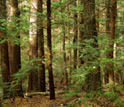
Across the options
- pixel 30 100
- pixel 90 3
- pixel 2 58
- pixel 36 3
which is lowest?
pixel 30 100

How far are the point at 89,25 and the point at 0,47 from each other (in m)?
6.05

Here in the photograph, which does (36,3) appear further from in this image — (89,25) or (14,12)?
(89,25)

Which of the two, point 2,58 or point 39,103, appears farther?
point 2,58

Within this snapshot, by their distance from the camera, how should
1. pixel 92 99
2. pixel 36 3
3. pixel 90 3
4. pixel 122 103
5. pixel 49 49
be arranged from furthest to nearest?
pixel 36 3, pixel 49 49, pixel 90 3, pixel 92 99, pixel 122 103

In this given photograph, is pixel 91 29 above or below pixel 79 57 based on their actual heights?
above

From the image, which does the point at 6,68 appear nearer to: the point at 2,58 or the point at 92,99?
the point at 2,58

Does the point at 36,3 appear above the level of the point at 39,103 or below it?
above

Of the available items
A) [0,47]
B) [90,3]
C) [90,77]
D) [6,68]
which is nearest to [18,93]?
[6,68]

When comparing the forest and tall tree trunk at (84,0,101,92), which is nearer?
the forest

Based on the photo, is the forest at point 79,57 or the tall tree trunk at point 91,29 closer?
the forest at point 79,57

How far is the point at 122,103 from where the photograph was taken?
4379 mm

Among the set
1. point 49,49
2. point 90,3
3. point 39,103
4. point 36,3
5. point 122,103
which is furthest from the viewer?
point 36,3

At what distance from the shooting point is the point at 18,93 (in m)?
8.98

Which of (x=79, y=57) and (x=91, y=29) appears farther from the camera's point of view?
(x=91, y=29)
